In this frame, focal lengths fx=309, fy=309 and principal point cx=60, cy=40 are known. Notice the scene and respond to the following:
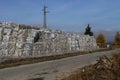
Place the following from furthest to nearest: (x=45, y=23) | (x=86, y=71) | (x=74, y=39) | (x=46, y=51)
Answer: (x=45, y=23), (x=74, y=39), (x=46, y=51), (x=86, y=71)

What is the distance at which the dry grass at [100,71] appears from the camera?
28.8 ft

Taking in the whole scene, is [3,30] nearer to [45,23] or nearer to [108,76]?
[108,76]

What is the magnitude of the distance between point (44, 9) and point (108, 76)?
56144 millimetres

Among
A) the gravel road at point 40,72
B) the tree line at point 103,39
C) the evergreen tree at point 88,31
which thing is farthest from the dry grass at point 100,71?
the evergreen tree at point 88,31

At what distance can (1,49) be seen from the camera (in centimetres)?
2972

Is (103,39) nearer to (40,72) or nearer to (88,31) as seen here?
(88,31)

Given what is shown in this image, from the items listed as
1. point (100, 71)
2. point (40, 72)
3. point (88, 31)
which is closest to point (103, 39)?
point (88, 31)

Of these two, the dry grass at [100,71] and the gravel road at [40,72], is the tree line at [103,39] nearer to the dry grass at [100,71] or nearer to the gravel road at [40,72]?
the gravel road at [40,72]

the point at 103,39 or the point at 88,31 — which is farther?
the point at 103,39

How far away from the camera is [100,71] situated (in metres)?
9.53

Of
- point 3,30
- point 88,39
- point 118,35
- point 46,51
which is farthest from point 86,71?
point 118,35

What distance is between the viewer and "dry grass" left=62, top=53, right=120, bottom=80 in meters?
8.77

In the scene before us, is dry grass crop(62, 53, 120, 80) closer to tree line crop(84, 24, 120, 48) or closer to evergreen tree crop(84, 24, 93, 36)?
tree line crop(84, 24, 120, 48)

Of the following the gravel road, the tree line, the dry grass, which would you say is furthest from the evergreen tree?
the dry grass
